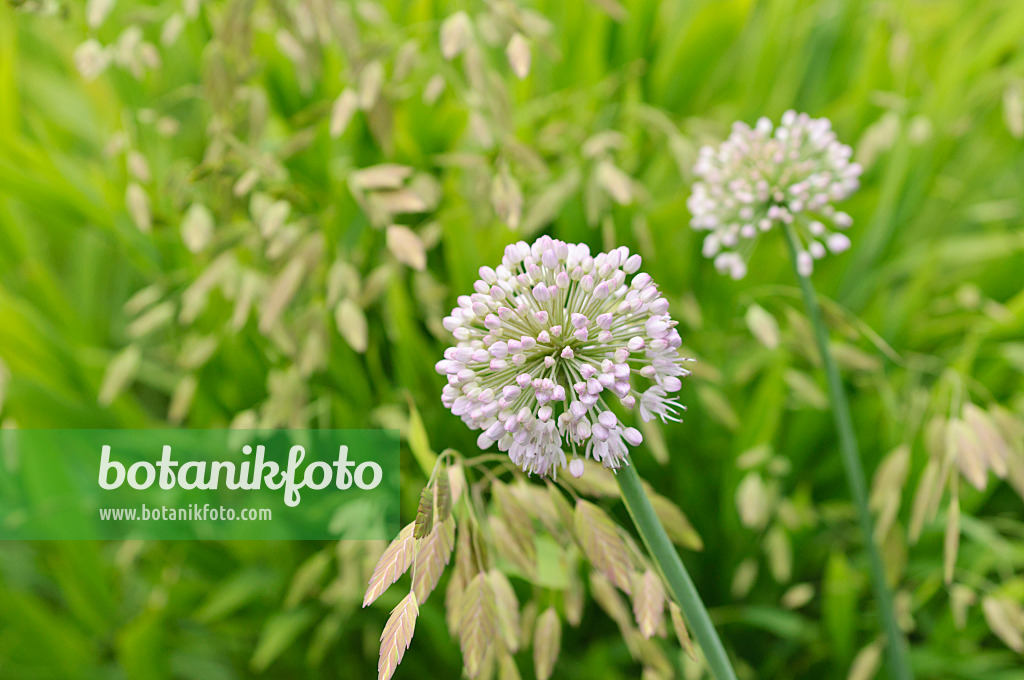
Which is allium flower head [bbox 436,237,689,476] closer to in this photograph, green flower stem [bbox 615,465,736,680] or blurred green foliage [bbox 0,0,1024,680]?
green flower stem [bbox 615,465,736,680]


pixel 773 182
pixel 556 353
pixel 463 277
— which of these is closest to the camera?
pixel 556 353

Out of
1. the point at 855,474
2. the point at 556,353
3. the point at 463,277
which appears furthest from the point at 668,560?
the point at 463,277

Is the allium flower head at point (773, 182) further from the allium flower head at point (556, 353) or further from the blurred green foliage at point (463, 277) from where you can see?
the allium flower head at point (556, 353)

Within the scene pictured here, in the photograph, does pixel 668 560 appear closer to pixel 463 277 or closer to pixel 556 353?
pixel 556 353

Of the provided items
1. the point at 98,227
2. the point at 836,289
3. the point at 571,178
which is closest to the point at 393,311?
the point at 571,178

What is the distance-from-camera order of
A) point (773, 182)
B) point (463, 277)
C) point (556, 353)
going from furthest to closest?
1. point (463, 277)
2. point (773, 182)
3. point (556, 353)
